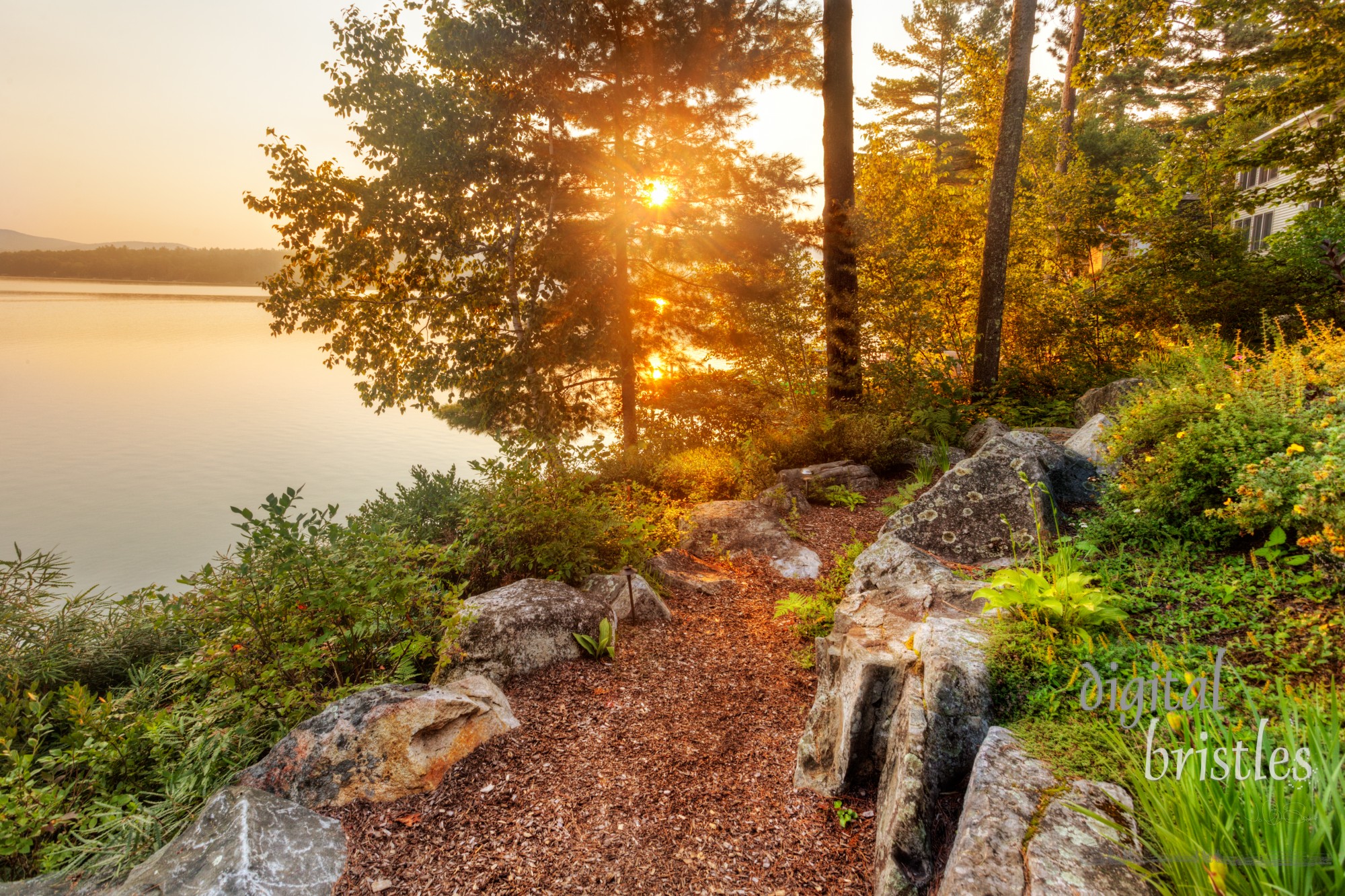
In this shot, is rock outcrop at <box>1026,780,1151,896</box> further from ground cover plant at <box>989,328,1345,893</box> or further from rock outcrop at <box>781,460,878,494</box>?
rock outcrop at <box>781,460,878,494</box>

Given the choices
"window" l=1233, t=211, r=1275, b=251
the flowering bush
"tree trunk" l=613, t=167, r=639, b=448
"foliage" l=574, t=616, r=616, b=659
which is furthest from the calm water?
"window" l=1233, t=211, r=1275, b=251

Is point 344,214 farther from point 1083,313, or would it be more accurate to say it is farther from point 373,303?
point 1083,313

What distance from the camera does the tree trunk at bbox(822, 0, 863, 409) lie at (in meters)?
9.14

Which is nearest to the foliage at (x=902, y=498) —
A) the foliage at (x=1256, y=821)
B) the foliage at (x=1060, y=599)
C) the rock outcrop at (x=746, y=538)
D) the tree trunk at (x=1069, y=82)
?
the rock outcrop at (x=746, y=538)

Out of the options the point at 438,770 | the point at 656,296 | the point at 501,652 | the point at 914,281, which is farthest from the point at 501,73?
the point at 438,770

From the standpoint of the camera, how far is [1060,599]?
257cm

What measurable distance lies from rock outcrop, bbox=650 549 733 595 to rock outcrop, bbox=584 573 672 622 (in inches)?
22.9

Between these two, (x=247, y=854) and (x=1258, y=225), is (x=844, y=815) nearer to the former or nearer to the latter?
(x=247, y=854)

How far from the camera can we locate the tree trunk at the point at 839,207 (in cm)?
914

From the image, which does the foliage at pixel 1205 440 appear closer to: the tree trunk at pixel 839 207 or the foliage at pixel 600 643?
the foliage at pixel 600 643

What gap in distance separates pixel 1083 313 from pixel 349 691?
488 inches

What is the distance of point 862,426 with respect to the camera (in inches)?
327

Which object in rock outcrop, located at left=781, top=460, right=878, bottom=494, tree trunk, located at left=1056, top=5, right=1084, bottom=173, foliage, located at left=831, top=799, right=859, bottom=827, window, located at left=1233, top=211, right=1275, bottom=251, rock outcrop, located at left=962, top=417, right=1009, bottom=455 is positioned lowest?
rock outcrop, located at left=781, top=460, right=878, bottom=494

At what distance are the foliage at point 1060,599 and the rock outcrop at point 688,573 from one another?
2961 millimetres
